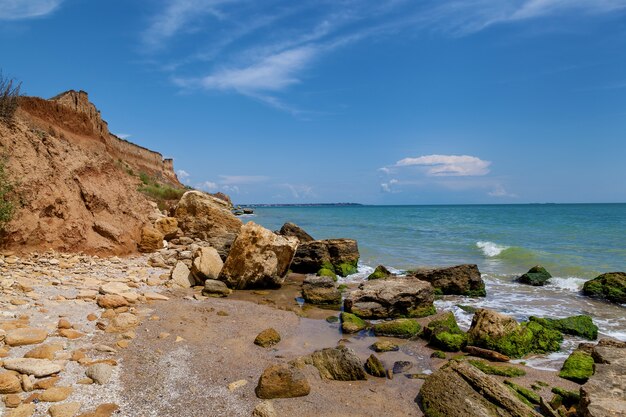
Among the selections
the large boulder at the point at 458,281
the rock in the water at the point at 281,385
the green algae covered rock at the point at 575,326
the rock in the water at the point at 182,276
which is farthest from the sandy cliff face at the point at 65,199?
the green algae covered rock at the point at 575,326

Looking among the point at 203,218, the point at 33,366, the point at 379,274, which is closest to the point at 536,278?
the point at 379,274

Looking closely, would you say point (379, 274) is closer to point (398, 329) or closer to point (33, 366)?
point (398, 329)

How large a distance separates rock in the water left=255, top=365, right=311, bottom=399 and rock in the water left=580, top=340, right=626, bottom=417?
12.7 feet

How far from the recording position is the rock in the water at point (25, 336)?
223 inches

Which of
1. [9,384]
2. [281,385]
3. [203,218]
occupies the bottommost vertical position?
[281,385]

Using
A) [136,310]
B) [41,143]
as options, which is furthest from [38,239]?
[136,310]

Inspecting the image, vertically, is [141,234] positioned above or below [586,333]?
above

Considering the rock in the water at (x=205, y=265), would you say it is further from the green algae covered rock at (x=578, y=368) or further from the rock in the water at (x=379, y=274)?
the green algae covered rock at (x=578, y=368)

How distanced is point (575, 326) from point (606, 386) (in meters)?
3.95

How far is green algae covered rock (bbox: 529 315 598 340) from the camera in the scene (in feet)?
29.9

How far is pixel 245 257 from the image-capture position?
40.6 feet

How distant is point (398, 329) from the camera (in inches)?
354

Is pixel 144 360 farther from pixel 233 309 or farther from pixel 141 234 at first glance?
pixel 141 234

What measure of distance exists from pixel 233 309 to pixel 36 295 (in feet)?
13.8
